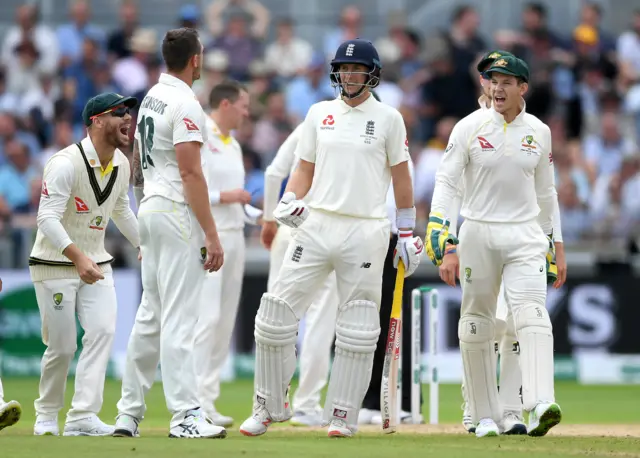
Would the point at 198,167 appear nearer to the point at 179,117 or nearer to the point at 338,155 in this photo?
the point at 179,117

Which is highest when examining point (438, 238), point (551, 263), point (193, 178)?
point (193, 178)

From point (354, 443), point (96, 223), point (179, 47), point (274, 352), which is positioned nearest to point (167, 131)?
point (179, 47)

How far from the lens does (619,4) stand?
19938 mm

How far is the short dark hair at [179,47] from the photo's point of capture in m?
7.89

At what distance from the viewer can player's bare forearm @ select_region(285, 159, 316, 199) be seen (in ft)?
27.4

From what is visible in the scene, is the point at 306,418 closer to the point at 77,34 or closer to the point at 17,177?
the point at 17,177

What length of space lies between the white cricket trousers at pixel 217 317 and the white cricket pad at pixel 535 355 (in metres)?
2.76

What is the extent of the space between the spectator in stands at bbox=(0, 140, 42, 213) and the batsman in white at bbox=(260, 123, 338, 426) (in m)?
6.45

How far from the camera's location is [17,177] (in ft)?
53.5

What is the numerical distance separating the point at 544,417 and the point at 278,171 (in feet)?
10.5

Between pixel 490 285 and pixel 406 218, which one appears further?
pixel 490 285

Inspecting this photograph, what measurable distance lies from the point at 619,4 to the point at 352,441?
45.2 ft

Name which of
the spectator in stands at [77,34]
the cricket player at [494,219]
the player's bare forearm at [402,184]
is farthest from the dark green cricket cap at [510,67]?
the spectator in stands at [77,34]

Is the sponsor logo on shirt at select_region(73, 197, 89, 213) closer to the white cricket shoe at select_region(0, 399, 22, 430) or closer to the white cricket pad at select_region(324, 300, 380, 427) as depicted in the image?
the white cricket shoe at select_region(0, 399, 22, 430)
